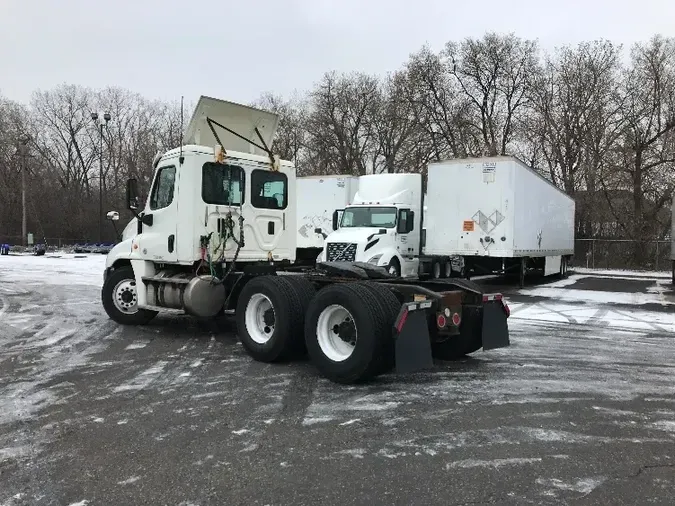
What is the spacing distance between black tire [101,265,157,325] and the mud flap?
19.1ft

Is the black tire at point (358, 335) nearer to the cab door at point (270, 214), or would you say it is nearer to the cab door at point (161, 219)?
the cab door at point (270, 214)

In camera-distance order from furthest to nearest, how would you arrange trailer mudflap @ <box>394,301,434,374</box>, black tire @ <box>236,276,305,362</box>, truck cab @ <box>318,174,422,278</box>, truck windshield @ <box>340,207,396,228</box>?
truck windshield @ <box>340,207,396,228</box> < truck cab @ <box>318,174,422,278</box> < black tire @ <box>236,276,305,362</box> < trailer mudflap @ <box>394,301,434,374</box>

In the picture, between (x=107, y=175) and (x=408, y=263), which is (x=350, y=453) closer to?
(x=408, y=263)

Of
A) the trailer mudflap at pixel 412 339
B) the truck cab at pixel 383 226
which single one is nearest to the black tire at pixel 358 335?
the trailer mudflap at pixel 412 339

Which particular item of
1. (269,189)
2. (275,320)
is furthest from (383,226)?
(275,320)

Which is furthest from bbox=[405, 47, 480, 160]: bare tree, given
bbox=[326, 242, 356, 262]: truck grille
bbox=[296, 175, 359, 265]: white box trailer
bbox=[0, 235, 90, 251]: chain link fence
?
bbox=[0, 235, 90, 251]: chain link fence

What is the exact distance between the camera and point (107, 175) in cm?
6325

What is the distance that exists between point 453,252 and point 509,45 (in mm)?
29429

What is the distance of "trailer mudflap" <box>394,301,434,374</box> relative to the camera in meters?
5.92

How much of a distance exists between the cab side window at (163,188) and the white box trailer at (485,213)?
33.6ft

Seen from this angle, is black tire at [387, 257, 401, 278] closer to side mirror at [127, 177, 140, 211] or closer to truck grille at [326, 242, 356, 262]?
truck grille at [326, 242, 356, 262]

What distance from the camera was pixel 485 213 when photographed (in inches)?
666

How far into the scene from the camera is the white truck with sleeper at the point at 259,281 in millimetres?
6180

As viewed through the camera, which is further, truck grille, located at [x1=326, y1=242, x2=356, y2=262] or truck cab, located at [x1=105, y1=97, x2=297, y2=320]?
truck grille, located at [x1=326, y1=242, x2=356, y2=262]
